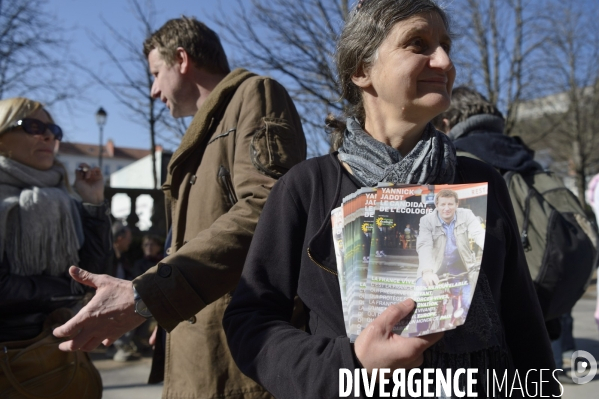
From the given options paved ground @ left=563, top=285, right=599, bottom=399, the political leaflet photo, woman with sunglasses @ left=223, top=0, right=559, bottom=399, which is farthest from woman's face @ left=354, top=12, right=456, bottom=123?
paved ground @ left=563, top=285, right=599, bottom=399

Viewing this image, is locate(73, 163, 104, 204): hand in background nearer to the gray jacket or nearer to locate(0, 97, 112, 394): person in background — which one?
locate(0, 97, 112, 394): person in background

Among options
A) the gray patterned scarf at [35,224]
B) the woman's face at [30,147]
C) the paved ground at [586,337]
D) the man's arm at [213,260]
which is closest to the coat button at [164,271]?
the man's arm at [213,260]

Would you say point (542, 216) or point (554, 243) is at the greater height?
point (542, 216)

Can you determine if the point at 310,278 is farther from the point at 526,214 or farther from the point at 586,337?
the point at 586,337

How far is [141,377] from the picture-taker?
6.95 metres

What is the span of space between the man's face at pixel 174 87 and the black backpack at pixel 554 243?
173 cm

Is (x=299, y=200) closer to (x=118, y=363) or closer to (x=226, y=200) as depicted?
(x=226, y=200)

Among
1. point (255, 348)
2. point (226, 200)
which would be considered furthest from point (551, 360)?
point (226, 200)

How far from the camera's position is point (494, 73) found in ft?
43.1

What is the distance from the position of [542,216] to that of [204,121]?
1788mm

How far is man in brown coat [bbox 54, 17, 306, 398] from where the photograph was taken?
1834mm

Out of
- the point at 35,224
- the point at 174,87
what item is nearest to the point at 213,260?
the point at 174,87

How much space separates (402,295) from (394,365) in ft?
0.50

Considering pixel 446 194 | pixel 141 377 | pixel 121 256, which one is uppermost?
pixel 446 194
